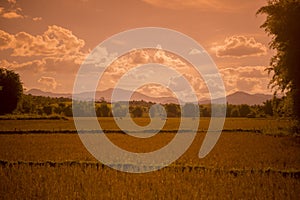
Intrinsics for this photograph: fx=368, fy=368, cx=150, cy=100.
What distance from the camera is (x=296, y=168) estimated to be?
12.3 m

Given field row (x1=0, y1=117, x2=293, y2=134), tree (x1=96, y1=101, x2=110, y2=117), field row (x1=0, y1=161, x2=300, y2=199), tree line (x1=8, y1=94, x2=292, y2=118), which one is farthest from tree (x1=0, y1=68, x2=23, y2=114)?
field row (x1=0, y1=161, x2=300, y2=199)

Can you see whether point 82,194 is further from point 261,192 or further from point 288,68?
point 288,68

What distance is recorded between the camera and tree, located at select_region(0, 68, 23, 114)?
57.8 metres

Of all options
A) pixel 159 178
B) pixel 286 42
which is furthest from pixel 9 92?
pixel 159 178

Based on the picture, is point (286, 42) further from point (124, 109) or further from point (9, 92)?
point (124, 109)

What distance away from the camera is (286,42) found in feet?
68.3

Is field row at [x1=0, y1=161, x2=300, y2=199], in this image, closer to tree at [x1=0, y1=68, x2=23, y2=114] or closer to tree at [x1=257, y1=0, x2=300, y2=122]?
tree at [x1=257, y1=0, x2=300, y2=122]

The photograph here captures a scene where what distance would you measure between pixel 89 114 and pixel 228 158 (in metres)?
77.5

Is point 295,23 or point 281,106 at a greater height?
point 295,23

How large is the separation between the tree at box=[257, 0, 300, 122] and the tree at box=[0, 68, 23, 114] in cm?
4608

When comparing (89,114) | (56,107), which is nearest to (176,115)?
(89,114)

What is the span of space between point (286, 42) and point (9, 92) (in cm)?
4890

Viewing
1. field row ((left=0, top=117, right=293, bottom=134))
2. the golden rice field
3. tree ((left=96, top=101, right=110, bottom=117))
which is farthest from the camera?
tree ((left=96, top=101, right=110, bottom=117))

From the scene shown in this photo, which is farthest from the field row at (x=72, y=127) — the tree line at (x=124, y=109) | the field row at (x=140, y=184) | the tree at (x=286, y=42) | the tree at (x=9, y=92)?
the tree line at (x=124, y=109)
